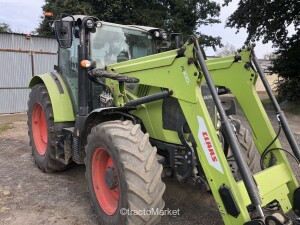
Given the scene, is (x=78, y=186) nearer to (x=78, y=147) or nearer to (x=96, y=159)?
(x=78, y=147)

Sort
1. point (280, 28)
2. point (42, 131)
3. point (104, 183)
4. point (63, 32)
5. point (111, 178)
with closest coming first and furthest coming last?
1. point (111, 178)
2. point (104, 183)
3. point (63, 32)
4. point (42, 131)
5. point (280, 28)

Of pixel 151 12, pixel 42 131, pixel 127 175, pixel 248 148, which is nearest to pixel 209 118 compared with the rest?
pixel 127 175

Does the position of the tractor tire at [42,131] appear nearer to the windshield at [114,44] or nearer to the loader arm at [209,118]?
the windshield at [114,44]

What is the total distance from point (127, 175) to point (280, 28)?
16617 mm

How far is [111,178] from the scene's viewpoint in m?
3.40

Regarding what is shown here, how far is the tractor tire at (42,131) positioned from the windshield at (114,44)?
1114mm

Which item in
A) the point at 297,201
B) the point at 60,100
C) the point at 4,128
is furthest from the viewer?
the point at 4,128

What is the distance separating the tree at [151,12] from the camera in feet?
77.9

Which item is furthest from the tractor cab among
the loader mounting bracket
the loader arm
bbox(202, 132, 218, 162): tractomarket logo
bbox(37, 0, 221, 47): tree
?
bbox(37, 0, 221, 47): tree

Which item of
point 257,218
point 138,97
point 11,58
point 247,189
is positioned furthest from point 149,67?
point 11,58

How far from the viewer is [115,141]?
10.6 ft

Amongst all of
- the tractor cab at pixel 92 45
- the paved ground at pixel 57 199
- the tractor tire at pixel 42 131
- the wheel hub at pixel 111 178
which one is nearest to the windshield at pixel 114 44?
the tractor cab at pixel 92 45

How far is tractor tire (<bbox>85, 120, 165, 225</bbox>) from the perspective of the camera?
3.01 m

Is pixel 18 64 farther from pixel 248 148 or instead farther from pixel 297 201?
pixel 297 201
